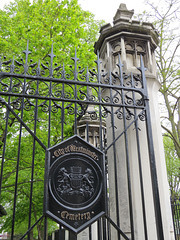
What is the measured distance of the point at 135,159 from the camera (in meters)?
3.94

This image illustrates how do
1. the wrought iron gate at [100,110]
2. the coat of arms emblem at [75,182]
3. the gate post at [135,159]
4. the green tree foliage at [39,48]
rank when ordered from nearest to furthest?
the coat of arms emblem at [75,182] < the wrought iron gate at [100,110] < the gate post at [135,159] < the green tree foliage at [39,48]

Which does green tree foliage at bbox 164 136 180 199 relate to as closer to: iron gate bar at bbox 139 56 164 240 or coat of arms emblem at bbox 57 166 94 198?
iron gate bar at bbox 139 56 164 240

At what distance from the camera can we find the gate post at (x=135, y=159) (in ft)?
11.5

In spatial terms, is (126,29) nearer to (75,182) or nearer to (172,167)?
(75,182)

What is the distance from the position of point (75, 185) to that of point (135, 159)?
4.13 ft

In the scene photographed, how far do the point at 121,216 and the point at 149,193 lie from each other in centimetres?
58

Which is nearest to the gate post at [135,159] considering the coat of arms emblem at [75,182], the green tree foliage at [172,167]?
the coat of arms emblem at [75,182]

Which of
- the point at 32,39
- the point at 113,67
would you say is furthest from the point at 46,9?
the point at 113,67

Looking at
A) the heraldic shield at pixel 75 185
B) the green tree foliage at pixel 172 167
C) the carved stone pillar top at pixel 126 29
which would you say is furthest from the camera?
the green tree foliage at pixel 172 167

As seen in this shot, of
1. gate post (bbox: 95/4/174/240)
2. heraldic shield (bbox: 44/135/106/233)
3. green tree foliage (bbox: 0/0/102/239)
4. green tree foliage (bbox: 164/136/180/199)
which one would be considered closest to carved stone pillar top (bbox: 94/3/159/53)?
gate post (bbox: 95/4/174/240)

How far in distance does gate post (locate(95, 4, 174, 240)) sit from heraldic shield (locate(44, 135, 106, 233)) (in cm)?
28

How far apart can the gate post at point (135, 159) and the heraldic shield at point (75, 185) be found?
0.28m

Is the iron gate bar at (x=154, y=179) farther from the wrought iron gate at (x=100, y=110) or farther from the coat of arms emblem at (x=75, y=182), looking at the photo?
the coat of arms emblem at (x=75, y=182)

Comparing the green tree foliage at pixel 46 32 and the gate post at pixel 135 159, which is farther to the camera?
the green tree foliage at pixel 46 32
